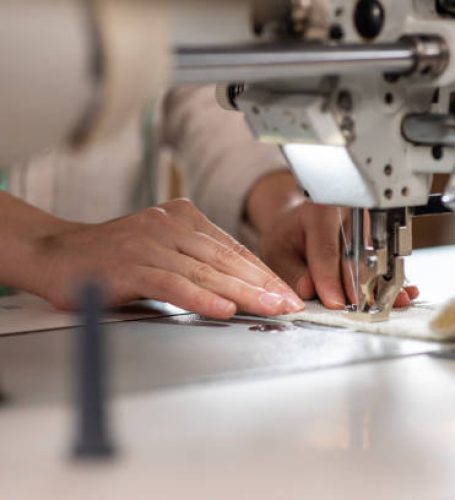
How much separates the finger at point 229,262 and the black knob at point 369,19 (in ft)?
1.04

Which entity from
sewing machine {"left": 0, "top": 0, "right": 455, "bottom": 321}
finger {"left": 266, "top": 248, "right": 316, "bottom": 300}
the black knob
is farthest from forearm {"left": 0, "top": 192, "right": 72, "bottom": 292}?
the black knob

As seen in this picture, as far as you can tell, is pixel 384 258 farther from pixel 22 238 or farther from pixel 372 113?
pixel 22 238

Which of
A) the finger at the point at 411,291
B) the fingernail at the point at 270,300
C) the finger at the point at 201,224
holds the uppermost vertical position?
the finger at the point at 201,224

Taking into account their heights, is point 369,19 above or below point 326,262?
above

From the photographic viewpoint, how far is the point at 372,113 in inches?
50.0

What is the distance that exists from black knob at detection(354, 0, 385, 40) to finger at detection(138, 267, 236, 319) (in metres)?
0.33

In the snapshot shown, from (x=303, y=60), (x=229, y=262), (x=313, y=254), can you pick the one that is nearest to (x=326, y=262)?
(x=313, y=254)

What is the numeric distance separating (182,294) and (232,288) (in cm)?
5

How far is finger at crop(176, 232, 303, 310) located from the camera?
1.45 metres

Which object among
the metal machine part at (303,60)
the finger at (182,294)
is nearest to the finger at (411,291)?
the finger at (182,294)

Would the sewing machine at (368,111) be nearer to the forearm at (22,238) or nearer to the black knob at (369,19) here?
the black knob at (369,19)

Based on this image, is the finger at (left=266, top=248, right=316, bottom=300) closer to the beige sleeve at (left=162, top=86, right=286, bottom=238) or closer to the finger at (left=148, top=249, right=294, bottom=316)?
the finger at (left=148, top=249, right=294, bottom=316)

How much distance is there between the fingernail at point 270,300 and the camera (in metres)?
1.42

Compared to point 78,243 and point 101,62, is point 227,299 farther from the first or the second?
point 101,62
